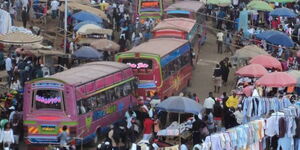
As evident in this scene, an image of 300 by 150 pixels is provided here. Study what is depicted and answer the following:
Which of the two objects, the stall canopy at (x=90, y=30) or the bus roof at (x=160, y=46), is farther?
the stall canopy at (x=90, y=30)

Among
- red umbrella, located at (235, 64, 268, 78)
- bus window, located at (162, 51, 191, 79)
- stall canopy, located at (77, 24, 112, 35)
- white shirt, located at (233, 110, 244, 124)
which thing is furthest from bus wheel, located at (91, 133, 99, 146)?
stall canopy, located at (77, 24, 112, 35)

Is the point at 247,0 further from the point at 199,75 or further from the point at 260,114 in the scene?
the point at 260,114

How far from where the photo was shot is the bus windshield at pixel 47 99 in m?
23.3

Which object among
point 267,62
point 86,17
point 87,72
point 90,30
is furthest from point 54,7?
point 87,72

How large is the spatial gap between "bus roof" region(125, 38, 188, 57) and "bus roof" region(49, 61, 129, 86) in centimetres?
204

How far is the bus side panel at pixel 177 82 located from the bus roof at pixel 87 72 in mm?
2389

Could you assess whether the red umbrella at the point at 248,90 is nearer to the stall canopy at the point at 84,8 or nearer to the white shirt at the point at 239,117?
the white shirt at the point at 239,117

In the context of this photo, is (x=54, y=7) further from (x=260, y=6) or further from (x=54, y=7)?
(x=260, y=6)

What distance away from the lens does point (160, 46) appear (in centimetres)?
3088

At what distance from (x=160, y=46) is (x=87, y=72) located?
636 cm

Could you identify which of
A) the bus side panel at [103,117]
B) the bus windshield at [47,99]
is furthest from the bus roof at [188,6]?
the bus windshield at [47,99]

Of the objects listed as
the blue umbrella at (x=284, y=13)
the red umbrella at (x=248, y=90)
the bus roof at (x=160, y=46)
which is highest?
the blue umbrella at (x=284, y=13)

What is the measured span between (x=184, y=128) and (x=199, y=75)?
13.1 metres

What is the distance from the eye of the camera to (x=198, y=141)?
2295 cm
